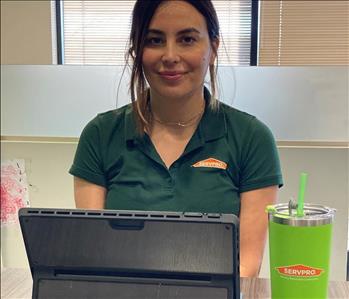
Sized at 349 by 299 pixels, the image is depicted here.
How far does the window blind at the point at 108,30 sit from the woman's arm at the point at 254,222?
1099 mm

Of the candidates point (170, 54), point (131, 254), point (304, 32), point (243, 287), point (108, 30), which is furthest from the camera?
point (108, 30)

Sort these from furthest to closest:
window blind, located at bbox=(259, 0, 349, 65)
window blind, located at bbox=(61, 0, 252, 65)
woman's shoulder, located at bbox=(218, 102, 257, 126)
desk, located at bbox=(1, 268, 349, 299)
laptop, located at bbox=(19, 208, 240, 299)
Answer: window blind, located at bbox=(61, 0, 252, 65)
window blind, located at bbox=(259, 0, 349, 65)
woman's shoulder, located at bbox=(218, 102, 257, 126)
desk, located at bbox=(1, 268, 349, 299)
laptop, located at bbox=(19, 208, 240, 299)

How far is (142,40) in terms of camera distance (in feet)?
4.12

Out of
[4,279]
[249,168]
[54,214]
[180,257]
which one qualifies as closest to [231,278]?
[180,257]

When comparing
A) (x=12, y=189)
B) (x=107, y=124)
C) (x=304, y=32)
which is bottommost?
(x=12, y=189)

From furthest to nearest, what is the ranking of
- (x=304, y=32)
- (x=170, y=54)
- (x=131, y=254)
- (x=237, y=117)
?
(x=304, y=32), (x=237, y=117), (x=170, y=54), (x=131, y=254)

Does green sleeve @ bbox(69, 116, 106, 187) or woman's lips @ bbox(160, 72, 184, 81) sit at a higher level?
woman's lips @ bbox(160, 72, 184, 81)

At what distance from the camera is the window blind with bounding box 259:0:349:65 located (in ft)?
6.97

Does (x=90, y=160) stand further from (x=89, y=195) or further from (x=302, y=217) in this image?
(x=302, y=217)

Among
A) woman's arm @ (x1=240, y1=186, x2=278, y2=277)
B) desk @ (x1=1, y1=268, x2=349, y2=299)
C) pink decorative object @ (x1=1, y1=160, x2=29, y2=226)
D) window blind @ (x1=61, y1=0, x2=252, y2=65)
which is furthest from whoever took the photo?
pink decorative object @ (x1=1, y1=160, x2=29, y2=226)

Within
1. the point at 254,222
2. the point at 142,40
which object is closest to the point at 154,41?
the point at 142,40

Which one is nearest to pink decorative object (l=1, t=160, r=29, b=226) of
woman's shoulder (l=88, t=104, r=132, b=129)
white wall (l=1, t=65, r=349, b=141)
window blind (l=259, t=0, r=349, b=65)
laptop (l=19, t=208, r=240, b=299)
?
white wall (l=1, t=65, r=349, b=141)

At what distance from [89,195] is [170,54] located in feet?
1.43

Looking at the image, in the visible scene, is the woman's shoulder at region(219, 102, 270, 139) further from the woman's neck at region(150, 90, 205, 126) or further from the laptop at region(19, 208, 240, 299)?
the laptop at region(19, 208, 240, 299)
